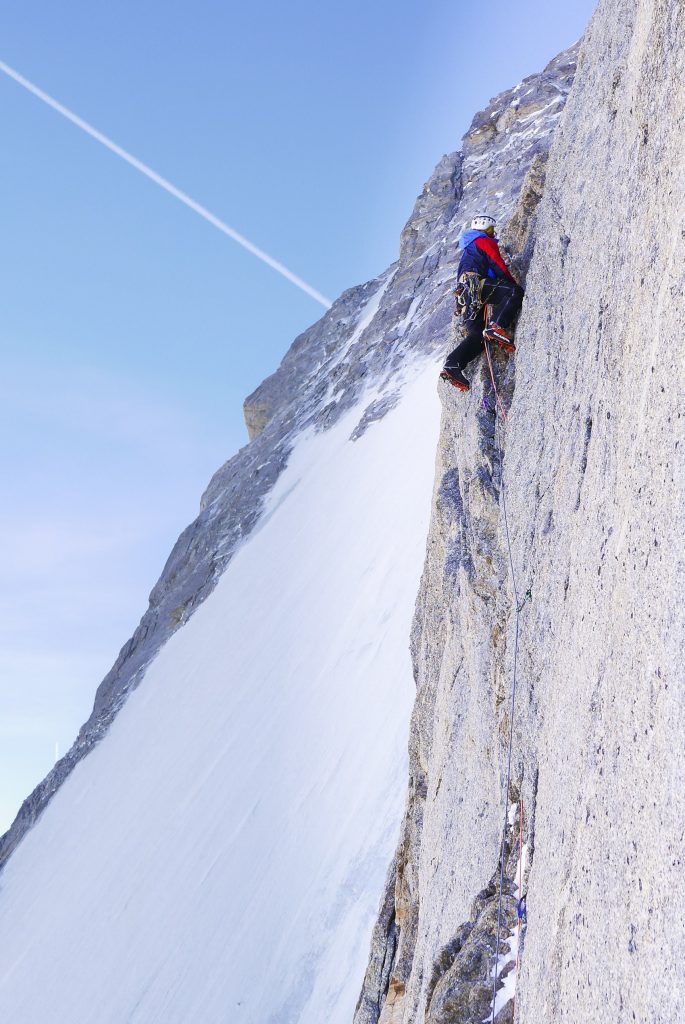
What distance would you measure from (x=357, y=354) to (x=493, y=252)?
94.6 ft

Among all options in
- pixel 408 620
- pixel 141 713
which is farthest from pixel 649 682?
pixel 141 713

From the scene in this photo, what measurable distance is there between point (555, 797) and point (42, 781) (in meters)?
31.2

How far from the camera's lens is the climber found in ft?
21.5

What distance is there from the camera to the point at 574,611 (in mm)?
4230

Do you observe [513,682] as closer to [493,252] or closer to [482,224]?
[493,252]

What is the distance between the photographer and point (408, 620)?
16.6 meters

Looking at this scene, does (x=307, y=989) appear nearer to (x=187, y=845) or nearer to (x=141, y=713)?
(x=187, y=845)

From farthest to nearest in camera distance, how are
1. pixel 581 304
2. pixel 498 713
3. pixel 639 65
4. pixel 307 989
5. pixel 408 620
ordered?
pixel 408 620, pixel 307 989, pixel 498 713, pixel 581 304, pixel 639 65

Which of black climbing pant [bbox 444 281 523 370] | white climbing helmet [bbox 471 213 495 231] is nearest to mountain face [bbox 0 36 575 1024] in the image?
white climbing helmet [bbox 471 213 495 231]

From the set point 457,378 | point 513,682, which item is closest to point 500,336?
point 457,378

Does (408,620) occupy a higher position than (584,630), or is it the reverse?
(408,620)

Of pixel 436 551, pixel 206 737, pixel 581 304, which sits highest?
pixel 206 737

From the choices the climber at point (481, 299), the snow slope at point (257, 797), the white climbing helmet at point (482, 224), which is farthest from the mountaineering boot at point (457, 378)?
the snow slope at point (257, 797)

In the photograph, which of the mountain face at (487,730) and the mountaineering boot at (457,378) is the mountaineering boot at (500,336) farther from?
the mountaineering boot at (457,378)
